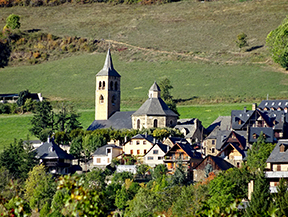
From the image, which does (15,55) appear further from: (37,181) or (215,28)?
(37,181)

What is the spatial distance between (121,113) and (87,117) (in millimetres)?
14588

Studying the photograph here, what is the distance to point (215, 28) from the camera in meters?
170

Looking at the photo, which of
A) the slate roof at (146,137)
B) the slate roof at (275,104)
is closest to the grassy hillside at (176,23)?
the slate roof at (275,104)

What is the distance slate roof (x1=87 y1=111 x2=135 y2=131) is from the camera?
98062 millimetres

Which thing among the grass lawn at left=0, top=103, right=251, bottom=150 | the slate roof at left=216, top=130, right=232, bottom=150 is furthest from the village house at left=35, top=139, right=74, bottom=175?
the grass lawn at left=0, top=103, right=251, bottom=150

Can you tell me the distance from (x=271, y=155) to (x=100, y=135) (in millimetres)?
30506

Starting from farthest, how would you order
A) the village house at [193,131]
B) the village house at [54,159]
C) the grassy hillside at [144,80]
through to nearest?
the grassy hillside at [144,80] → the village house at [193,131] → the village house at [54,159]

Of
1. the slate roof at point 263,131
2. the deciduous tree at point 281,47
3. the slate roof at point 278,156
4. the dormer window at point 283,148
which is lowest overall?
the slate roof at point 278,156

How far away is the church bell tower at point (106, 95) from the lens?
10488 centimetres

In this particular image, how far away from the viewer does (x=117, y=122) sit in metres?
99.7

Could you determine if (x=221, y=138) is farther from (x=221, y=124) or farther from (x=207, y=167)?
(x=221, y=124)

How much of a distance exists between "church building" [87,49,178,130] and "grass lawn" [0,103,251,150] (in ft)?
19.1

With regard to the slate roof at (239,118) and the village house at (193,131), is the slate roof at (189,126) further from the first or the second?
the slate roof at (239,118)

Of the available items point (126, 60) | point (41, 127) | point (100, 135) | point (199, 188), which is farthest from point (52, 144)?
point (126, 60)
